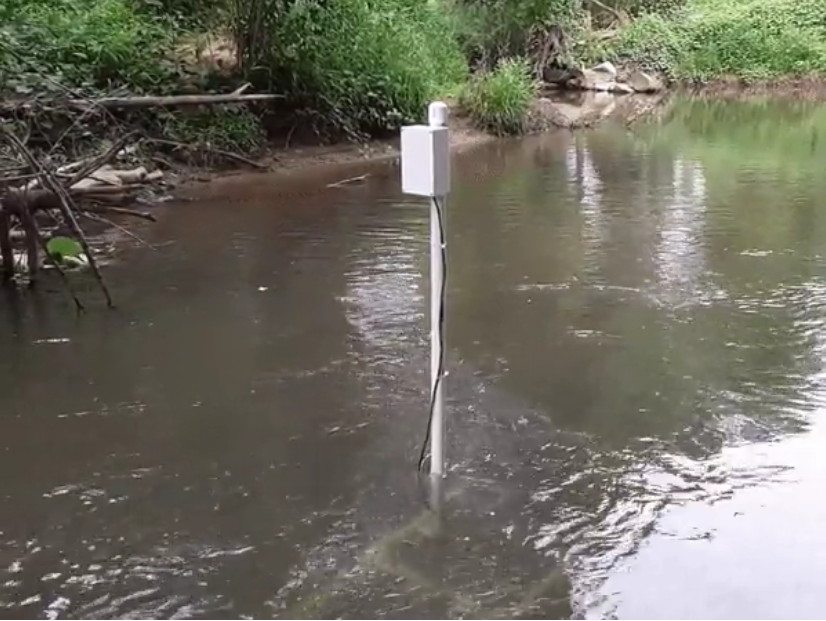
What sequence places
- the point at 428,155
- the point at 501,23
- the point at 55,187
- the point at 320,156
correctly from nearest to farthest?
the point at 428,155 → the point at 55,187 → the point at 320,156 → the point at 501,23

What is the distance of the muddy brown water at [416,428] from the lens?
10.8 ft

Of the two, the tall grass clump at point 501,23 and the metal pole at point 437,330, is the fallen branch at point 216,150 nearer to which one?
the tall grass clump at point 501,23

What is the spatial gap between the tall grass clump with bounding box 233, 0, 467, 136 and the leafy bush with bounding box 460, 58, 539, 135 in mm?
646

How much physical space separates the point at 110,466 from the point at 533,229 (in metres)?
4.89

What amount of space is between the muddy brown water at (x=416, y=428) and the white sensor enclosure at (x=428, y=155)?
3.75ft

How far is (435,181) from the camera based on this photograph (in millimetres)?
3496

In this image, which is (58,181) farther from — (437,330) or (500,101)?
(500,101)

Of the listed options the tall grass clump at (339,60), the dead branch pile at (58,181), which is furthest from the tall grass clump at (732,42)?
the dead branch pile at (58,181)

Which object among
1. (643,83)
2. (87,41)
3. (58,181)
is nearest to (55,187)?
(58,181)

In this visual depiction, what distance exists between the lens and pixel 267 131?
12000 millimetres

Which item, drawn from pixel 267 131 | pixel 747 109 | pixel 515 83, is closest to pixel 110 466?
pixel 267 131

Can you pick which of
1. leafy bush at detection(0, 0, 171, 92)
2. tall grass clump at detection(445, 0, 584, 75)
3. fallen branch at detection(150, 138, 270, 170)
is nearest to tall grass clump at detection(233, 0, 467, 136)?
leafy bush at detection(0, 0, 171, 92)

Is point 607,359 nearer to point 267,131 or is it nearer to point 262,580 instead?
point 262,580

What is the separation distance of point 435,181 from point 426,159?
0.26ft
